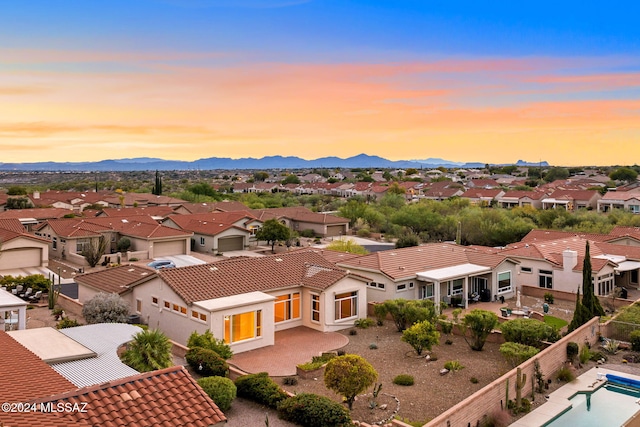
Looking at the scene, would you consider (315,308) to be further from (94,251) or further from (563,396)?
(94,251)

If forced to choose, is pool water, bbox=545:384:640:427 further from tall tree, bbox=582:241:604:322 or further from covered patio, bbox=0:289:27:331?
covered patio, bbox=0:289:27:331

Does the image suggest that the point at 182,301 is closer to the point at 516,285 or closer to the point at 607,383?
the point at 607,383

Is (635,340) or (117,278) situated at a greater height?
(117,278)

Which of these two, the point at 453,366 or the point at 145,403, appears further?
the point at 453,366

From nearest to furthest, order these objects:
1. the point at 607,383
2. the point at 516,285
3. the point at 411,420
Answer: the point at 411,420 → the point at 607,383 → the point at 516,285

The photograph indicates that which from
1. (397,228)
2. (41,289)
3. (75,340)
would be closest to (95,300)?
(75,340)

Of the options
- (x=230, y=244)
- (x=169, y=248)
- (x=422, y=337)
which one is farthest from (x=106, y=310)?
(x=230, y=244)
